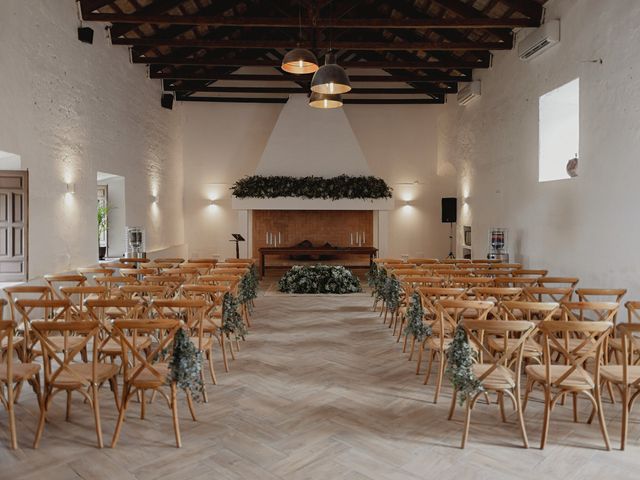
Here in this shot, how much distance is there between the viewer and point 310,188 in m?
14.6

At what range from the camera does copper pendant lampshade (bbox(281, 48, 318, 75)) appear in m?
6.59

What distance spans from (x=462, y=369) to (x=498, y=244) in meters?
6.71

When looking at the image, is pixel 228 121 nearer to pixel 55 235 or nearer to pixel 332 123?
pixel 332 123

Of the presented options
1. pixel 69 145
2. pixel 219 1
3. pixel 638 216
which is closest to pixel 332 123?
pixel 219 1

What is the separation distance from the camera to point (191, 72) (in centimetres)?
1427

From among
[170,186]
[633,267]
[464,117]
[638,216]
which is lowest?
[633,267]

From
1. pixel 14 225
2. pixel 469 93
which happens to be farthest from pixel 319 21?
pixel 14 225

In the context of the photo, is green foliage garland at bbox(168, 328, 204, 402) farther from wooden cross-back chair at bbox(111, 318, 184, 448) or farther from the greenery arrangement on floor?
the greenery arrangement on floor

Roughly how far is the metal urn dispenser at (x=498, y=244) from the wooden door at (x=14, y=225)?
7.78 metres

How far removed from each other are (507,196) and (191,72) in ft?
28.9

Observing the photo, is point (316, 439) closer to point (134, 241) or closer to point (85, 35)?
point (134, 241)

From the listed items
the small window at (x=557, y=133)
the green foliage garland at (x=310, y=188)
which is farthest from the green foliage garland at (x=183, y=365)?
the green foliage garland at (x=310, y=188)

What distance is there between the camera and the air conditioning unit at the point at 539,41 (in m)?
8.34

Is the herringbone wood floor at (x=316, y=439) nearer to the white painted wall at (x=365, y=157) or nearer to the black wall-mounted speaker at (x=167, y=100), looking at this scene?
the black wall-mounted speaker at (x=167, y=100)
